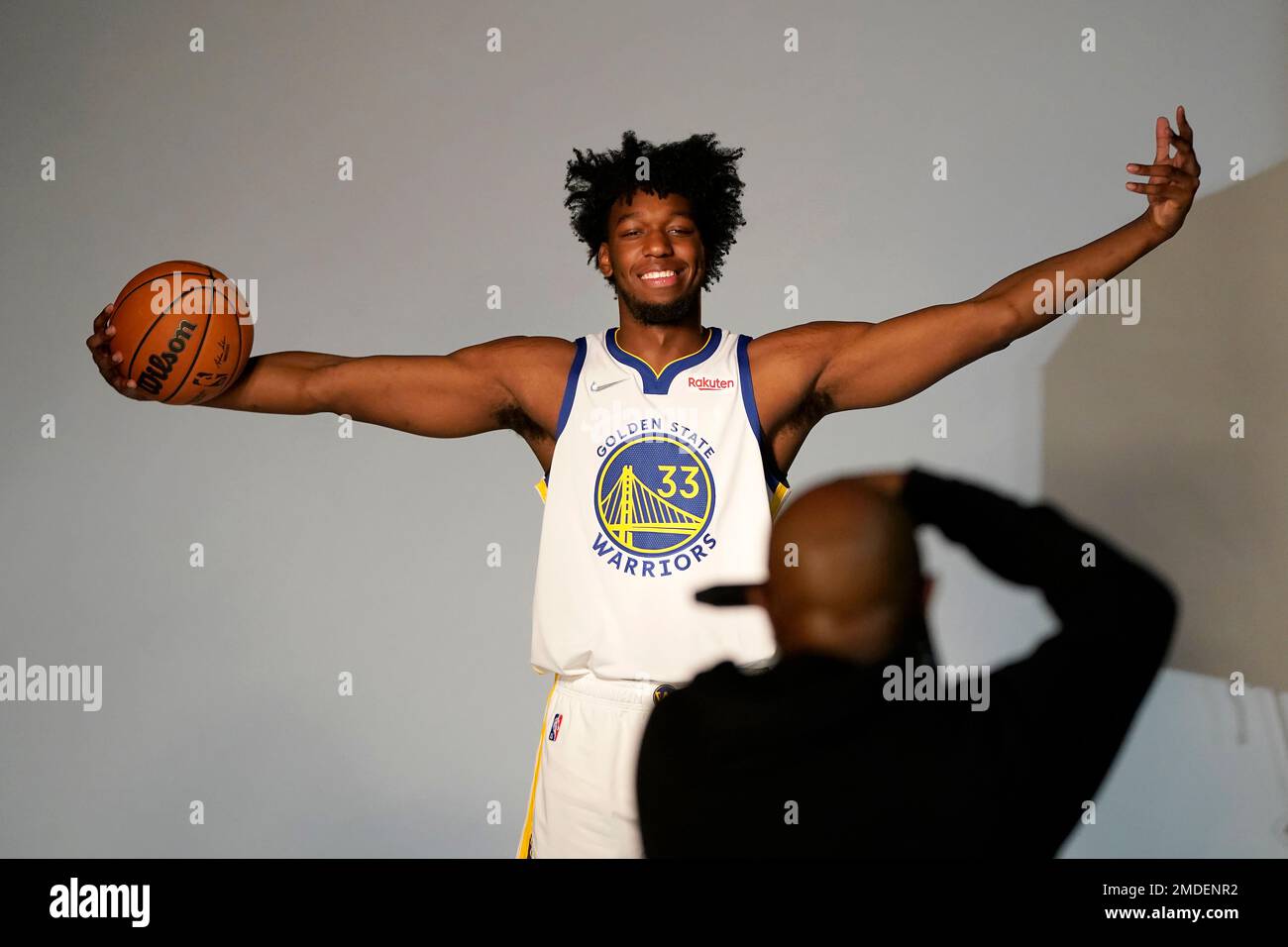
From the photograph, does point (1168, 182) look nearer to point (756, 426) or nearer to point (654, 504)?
point (756, 426)

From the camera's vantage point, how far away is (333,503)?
10.8 ft

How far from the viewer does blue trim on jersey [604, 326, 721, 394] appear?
7.58 ft

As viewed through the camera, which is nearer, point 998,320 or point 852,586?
point 852,586

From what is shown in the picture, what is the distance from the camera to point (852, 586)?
127cm

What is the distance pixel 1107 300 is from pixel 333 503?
2.28 meters

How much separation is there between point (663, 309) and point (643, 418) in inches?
9.2

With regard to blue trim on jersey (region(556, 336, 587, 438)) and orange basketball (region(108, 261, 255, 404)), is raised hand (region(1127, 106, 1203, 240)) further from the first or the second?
orange basketball (region(108, 261, 255, 404))

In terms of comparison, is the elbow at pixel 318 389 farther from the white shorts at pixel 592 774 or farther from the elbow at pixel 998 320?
the elbow at pixel 998 320

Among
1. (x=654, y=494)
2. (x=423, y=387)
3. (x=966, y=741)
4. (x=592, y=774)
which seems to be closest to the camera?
(x=966, y=741)

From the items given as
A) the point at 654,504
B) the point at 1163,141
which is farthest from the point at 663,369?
the point at 1163,141

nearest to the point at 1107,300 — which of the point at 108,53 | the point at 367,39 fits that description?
the point at 367,39

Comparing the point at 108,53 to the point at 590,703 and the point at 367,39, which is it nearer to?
the point at 367,39
